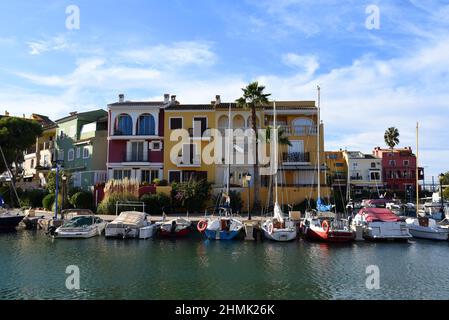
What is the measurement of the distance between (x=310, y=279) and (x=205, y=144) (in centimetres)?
3038

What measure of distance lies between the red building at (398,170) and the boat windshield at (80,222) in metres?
70.5

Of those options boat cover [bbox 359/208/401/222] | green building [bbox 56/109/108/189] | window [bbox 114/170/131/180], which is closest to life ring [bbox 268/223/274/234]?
boat cover [bbox 359/208/401/222]

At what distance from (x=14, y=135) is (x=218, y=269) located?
45060 mm

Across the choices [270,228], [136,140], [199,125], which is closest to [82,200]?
[136,140]

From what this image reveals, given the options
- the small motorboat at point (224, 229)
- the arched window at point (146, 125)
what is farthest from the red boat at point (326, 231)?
the arched window at point (146, 125)

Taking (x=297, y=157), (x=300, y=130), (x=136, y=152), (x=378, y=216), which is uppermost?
(x=300, y=130)

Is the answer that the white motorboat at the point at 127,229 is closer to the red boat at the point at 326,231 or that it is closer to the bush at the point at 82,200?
the bush at the point at 82,200

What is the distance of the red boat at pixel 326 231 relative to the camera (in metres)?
32.0

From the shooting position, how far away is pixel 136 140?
5066 cm

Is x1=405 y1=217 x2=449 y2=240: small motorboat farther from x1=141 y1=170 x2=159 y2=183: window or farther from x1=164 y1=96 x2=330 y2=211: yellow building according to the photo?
x1=141 y1=170 x2=159 y2=183: window

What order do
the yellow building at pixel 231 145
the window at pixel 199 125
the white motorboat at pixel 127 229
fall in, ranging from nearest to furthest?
the white motorboat at pixel 127 229
the yellow building at pixel 231 145
the window at pixel 199 125

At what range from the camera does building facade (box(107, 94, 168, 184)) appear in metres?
50.0

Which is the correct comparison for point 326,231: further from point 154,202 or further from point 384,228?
point 154,202

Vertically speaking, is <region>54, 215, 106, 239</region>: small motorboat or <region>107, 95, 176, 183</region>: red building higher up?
<region>107, 95, 176, 183</region>: red building
